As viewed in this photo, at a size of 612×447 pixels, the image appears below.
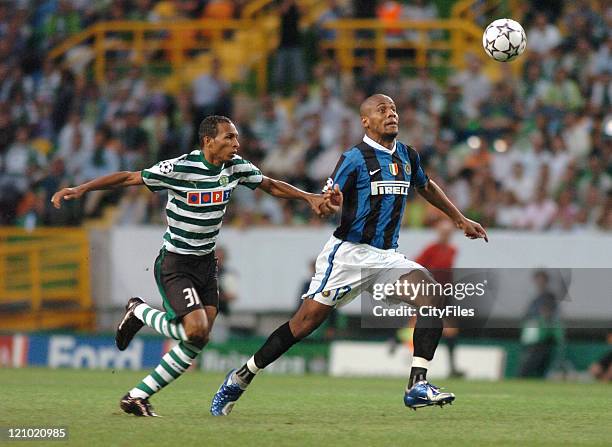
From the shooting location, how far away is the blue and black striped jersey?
30.9 ft

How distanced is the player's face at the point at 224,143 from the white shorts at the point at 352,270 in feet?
3.61

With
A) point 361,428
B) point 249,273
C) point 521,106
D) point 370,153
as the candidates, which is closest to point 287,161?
point 249,273

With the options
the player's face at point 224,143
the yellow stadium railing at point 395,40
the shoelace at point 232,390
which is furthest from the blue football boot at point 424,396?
the yellow stadium railing at point 395,40

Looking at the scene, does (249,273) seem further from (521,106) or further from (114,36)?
(114,36)

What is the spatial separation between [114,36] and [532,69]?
8386 millimetres

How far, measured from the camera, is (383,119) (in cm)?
953

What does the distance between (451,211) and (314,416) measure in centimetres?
196

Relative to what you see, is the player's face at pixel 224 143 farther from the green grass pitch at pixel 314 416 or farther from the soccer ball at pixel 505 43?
the soccer ball at pixel 505 43

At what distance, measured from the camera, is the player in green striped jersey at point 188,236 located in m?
9.01

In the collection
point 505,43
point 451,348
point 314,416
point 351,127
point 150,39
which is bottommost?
point 451,348

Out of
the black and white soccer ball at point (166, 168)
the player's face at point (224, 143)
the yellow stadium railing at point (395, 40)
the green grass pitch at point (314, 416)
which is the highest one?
the yellow stadium railing at point (395, 40)

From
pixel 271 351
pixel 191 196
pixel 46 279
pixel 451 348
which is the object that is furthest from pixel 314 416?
pixel 46 279

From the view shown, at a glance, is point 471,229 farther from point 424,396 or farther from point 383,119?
point 424,396

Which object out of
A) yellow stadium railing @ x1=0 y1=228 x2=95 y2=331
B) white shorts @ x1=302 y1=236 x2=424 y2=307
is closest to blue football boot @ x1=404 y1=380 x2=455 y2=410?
white shorts @ x1=302 y1=236 x2=424 y2=307
